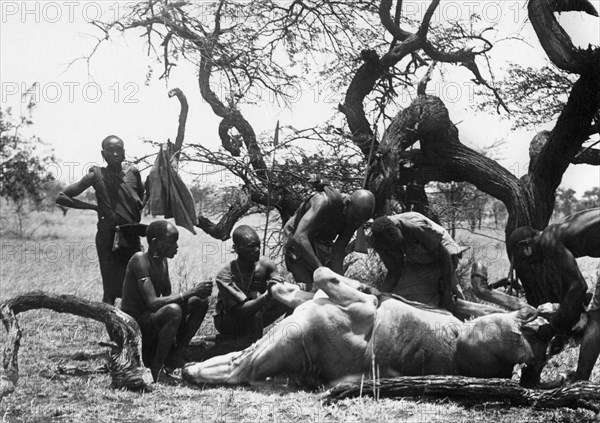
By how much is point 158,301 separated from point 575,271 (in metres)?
3.03

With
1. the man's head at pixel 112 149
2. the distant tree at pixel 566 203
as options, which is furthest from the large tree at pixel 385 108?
the distant tree at pixel 566 203

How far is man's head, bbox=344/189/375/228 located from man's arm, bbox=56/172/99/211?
225 centimetres

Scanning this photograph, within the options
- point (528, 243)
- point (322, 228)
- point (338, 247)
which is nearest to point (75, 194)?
point (322, 228)

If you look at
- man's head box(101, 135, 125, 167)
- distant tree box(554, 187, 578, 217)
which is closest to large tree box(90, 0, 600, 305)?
man's head box(101, 135, 125, 167)

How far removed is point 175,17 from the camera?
34.3 ft

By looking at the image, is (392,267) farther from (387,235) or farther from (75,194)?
(75,194)

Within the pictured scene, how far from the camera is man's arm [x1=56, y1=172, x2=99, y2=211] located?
7.33 m

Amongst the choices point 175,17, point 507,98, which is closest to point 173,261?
point 175,17

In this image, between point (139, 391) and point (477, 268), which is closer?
point (139, 391)

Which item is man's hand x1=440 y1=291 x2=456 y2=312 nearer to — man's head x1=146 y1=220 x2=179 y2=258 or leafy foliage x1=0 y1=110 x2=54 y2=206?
man's head x1=146 y1=220 x2=179 y2=258

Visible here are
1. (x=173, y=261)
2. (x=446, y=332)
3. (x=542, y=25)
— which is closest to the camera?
(x=446, y=332)

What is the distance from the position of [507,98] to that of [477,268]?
6.08m

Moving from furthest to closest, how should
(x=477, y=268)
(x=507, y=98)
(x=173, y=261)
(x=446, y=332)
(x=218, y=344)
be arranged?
(x=173, y=261)
(x=507, y=98)
(x=218, y=344)
(x=477, y=268)
(x=446, y=332)

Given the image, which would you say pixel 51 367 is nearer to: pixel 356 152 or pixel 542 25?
pixel 356 152
